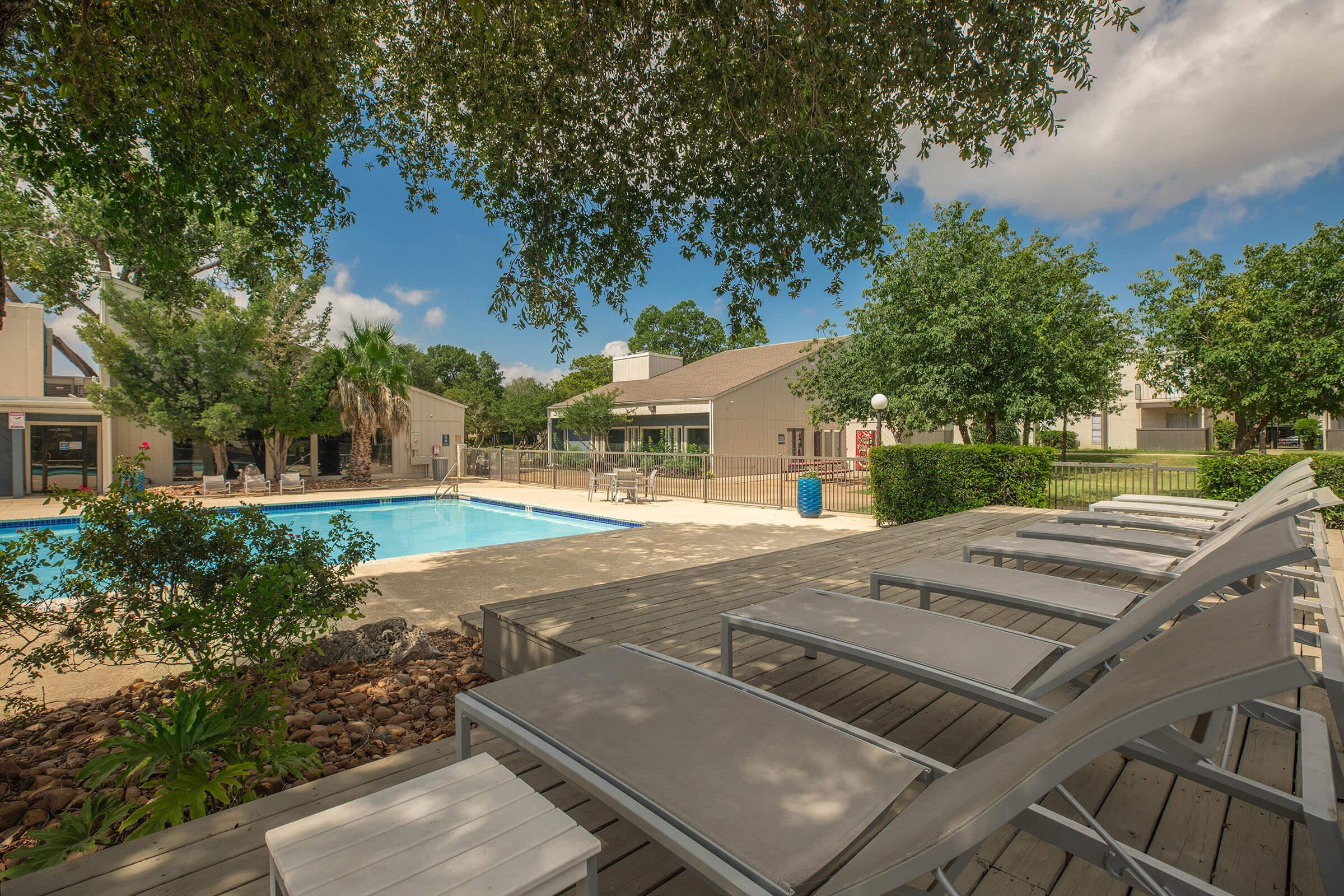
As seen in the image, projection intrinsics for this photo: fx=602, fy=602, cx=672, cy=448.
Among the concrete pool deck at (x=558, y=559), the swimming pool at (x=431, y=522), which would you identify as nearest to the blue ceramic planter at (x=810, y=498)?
the concrete pool deck at (x=558, y=559)

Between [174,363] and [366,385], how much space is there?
16.9ft

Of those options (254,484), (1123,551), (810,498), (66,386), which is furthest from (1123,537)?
(66,386)

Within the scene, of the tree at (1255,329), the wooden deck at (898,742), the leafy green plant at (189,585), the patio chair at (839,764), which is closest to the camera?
the patio chair at (839,764)

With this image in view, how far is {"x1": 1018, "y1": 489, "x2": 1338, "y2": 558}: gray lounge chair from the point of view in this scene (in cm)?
436

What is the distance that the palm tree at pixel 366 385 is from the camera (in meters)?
20.6

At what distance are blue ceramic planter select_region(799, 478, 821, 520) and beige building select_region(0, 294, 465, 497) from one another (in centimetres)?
1622

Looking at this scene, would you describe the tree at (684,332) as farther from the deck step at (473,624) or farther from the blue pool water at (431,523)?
the deck step at (473,624)

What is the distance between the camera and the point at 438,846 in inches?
50.5

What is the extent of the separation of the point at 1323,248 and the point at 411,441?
28.1 metres

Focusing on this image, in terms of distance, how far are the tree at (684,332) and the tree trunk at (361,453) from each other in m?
37.8

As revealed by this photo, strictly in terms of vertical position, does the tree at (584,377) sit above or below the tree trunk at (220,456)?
above

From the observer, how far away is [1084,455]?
31.1m

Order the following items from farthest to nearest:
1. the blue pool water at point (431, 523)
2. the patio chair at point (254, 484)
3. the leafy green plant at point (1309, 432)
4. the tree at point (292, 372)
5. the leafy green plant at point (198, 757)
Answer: the leafy green plant at point (1309, 432) → the tree at point (292, 372) → the patio chair at point (254, 484) → the blue pool water at point (431, 523) → the leafy green plant at point (198, 757)

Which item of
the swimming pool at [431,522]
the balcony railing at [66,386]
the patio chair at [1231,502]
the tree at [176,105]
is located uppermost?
the tree at [176,105]
